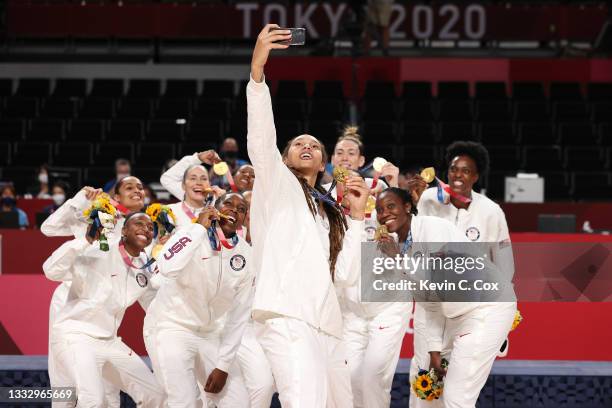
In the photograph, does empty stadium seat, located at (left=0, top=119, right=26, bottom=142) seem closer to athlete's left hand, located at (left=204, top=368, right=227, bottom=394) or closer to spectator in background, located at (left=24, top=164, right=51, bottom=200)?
spectator in background, located at (left=24, top=164, right=51, bottom=200)

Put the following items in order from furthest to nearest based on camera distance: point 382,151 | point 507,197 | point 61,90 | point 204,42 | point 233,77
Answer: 1. point 204,42
2. point 233,77
3. point 61,90
4. point 382,151
5. point 507,197

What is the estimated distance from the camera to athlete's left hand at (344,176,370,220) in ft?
16.6

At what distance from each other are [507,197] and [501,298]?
28.4 feet

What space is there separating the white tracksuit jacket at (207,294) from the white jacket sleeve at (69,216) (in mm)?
1386

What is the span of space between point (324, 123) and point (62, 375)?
10770 mm

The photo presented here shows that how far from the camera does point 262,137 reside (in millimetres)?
4996

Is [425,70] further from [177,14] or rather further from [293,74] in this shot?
[177,14]

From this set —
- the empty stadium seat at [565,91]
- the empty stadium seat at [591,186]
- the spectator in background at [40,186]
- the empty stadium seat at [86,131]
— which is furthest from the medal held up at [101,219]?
the empty stadium seat at [565,91]

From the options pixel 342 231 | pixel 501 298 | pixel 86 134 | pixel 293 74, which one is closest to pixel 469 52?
pixel 293 74

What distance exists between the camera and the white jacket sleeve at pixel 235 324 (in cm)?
700

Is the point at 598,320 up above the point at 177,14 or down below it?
below

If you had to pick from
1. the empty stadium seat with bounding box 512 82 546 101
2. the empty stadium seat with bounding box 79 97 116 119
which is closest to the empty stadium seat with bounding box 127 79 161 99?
the empty stadium seat with bounding box 79 97 116 119

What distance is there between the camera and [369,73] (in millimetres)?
20234

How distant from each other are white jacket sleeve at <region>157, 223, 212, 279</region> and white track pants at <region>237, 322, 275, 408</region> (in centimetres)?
74
